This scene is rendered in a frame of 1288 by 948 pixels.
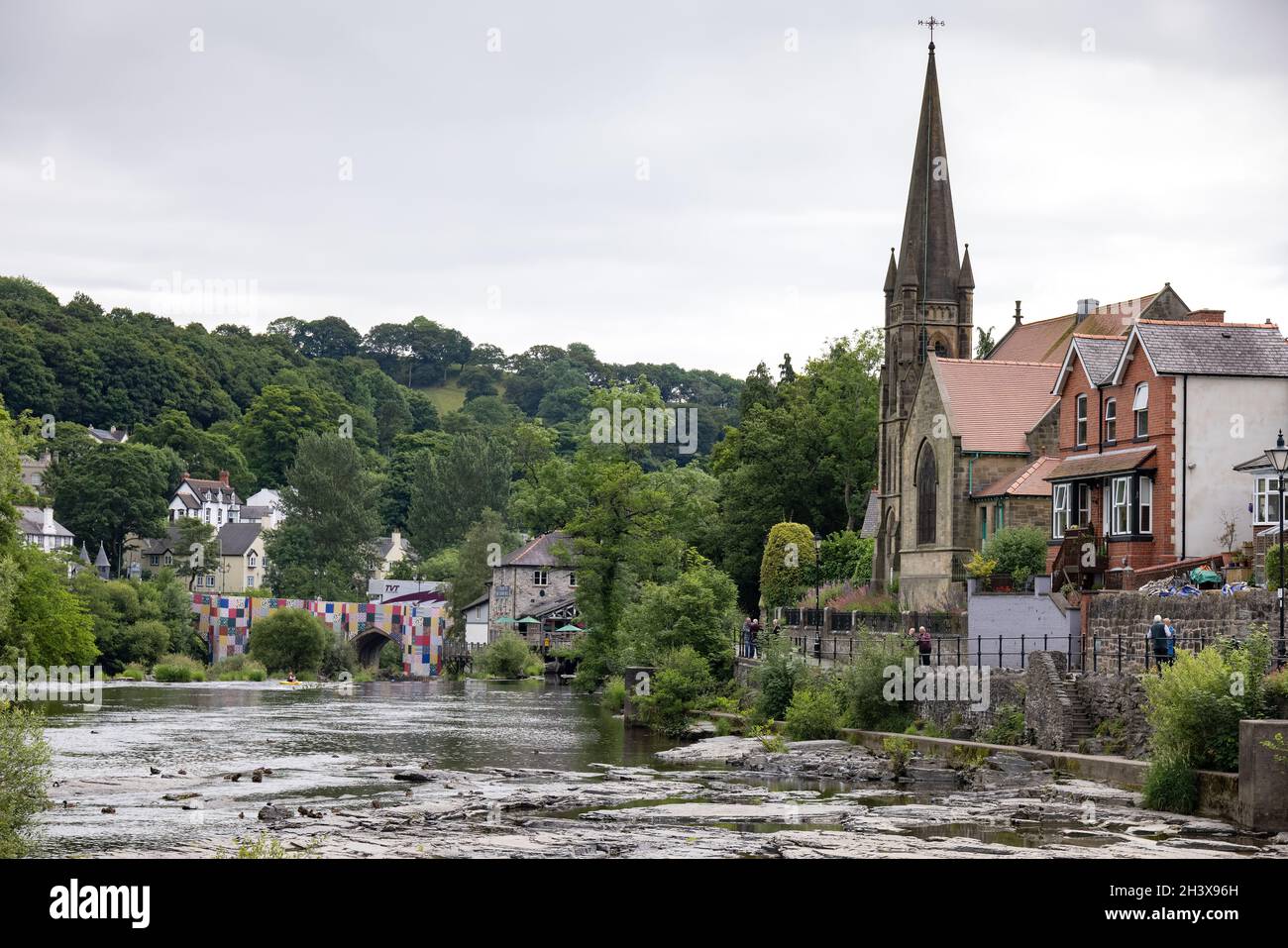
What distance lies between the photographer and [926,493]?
56125 mm

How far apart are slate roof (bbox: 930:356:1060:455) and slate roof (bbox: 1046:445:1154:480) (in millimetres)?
6259

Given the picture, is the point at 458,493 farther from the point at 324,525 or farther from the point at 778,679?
the point at 778,679

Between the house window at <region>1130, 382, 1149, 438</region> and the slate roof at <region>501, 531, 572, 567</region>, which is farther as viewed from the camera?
the slate roof at <region>501, 531, 572, 567</region>

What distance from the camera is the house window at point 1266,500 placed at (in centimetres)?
3931

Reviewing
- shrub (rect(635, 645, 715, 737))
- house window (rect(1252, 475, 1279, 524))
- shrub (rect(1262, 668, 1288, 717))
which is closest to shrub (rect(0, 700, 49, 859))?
shrub (rect(1262, 668, 1288, 717))

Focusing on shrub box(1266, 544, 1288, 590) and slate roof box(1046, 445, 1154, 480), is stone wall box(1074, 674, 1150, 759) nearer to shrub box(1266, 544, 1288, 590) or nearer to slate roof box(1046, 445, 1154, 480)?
shrub box(1266, 544, 1288, 590)

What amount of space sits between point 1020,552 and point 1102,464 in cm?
352

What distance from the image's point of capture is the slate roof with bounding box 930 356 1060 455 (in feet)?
176

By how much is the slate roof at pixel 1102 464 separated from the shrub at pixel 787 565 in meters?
21.7

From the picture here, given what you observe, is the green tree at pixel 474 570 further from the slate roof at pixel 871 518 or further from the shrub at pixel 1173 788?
the shrub at pixel 1173 788

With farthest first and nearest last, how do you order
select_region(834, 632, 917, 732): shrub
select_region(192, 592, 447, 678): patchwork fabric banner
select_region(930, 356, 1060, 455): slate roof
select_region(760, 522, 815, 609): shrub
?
select_region(192, 592, 447, 678): patchwork fabric banner < select_region(760, 522, 815, 609): shrub < select_region(930, 356, 1060, 455): slate roof < select_region(834, 632, 917, 732): shrub

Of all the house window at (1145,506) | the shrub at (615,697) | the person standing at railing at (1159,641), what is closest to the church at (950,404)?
the house window at (1145,506)

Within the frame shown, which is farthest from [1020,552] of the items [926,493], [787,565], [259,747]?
[787,565]
